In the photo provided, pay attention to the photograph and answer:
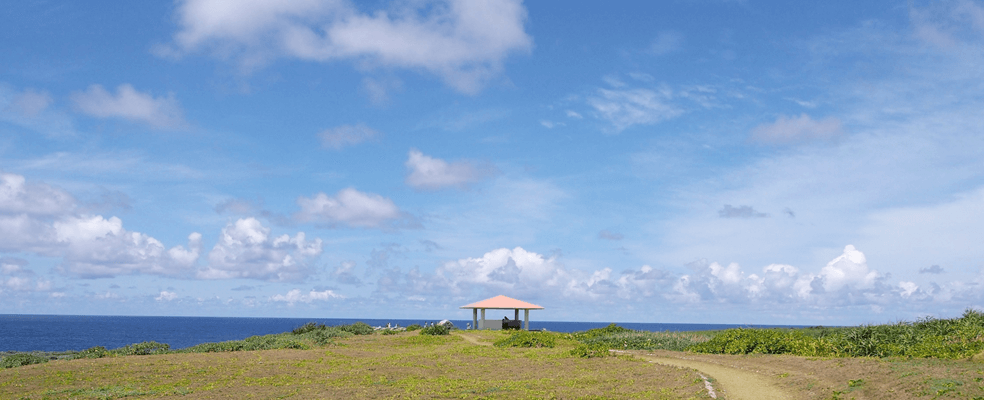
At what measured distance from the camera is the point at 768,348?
71.5 ft

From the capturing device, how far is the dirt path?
14445 millimetres

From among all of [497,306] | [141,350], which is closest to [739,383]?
[141,350]

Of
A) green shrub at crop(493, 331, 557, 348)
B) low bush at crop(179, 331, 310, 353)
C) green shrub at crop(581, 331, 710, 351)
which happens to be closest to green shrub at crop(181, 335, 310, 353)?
low bush at crop(179, 331, 310, 353)

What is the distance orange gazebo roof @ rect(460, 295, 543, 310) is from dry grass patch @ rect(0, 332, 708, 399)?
62.6 feet

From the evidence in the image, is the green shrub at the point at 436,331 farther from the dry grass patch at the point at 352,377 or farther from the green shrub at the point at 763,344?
the green shrub at the point at 763,344

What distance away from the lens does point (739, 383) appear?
1594 cm

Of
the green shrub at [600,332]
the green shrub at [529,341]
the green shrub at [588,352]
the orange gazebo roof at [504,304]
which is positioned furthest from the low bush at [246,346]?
the orange gazebo roof at [504,304]

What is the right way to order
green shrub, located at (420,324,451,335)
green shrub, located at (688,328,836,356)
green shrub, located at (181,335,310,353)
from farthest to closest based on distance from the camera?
green shrub, located at (420,324,451,335), green shrub, located at (181,335,310,353), green shrub, located at (688,328,836,356)

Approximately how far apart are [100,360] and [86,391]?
271 inches

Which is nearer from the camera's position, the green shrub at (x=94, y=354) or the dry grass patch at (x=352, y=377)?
the dry grass patch at (x=352, y=377)

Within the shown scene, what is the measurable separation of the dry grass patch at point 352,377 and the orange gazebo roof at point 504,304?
19.1 metres

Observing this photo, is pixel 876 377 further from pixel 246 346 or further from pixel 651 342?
pixel 246 346

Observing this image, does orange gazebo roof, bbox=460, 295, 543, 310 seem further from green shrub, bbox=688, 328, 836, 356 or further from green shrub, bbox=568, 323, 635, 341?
green shrub, bbox=688, 328, 836, 356

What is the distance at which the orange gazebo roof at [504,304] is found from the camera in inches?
1686
